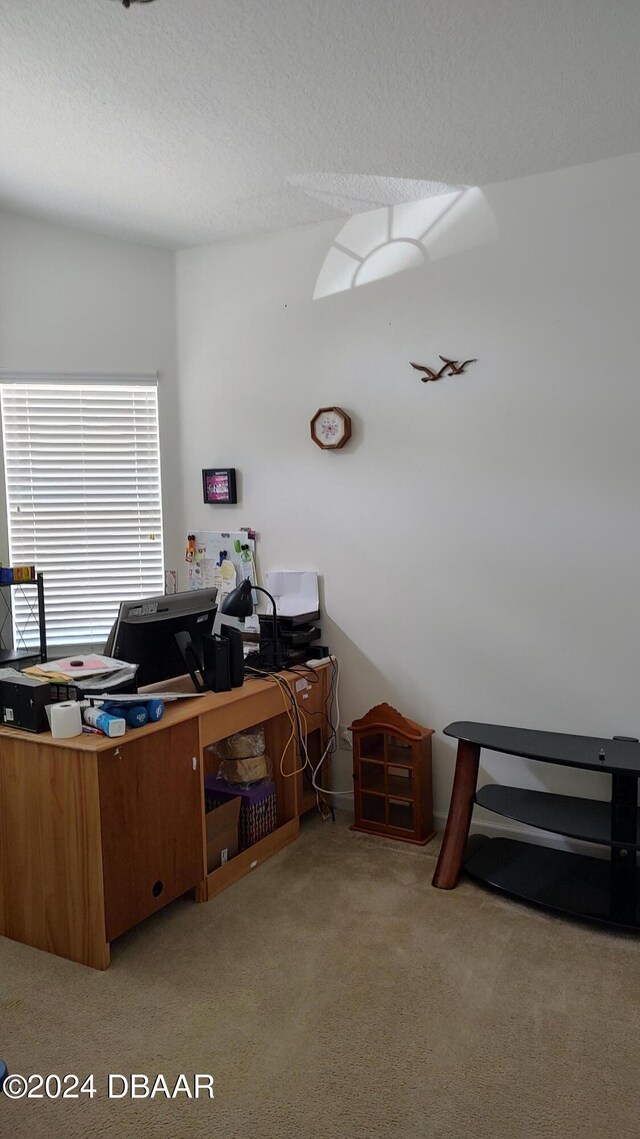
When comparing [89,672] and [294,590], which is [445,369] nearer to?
[294,590]

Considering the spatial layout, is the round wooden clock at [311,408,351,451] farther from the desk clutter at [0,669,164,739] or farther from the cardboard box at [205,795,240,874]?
the cardboard box at [205,795,240,874]

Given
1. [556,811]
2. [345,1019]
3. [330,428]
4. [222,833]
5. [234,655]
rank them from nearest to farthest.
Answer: [345,1019] → [556,811] → [222,833] → [234,655] → [330,428]

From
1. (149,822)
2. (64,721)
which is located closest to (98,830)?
(149,822)

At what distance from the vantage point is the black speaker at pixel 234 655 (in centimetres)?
312

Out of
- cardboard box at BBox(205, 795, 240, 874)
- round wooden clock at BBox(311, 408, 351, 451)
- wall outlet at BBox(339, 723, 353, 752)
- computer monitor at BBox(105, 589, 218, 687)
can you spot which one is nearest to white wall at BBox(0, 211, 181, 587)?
round wooden clock at BBox(311, 408, 351, 451)

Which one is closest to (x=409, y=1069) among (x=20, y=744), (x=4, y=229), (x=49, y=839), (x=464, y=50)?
(x=49, y=839)

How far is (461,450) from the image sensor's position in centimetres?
334

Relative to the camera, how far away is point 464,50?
7.32 ft

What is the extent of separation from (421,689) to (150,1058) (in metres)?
1.93

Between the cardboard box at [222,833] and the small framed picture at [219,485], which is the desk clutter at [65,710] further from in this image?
the small framed picture at [219,485]

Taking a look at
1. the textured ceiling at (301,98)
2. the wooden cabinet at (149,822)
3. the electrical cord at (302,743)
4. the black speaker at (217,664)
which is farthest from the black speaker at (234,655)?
the textured ceiling at (301,98)

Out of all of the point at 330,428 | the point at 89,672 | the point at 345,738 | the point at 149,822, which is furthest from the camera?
the point at 345,738

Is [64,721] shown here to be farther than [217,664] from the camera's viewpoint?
No

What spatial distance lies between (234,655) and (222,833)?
72cm
